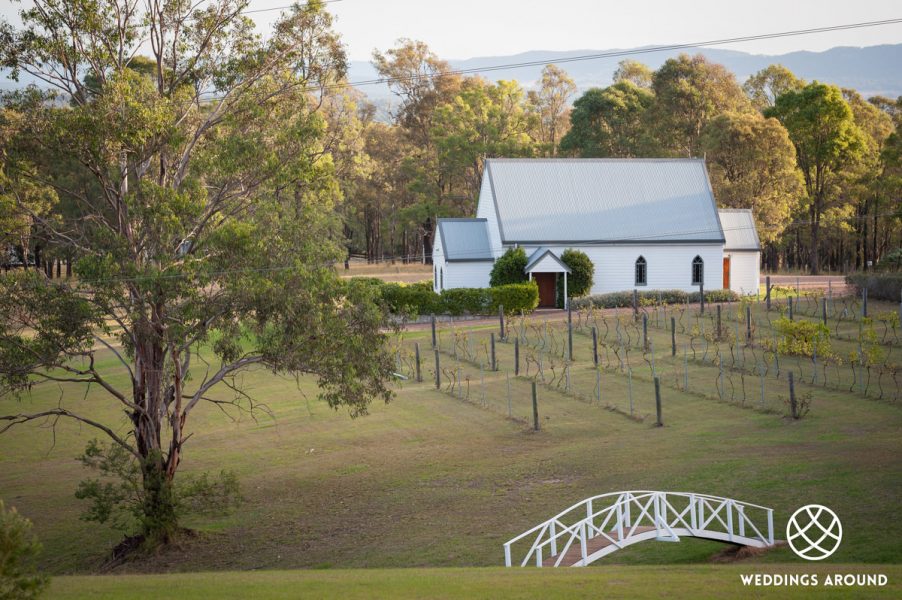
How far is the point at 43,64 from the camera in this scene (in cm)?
2047

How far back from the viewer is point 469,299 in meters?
48.1

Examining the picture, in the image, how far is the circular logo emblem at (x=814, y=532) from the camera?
1617cm

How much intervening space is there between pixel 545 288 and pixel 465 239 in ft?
19.3

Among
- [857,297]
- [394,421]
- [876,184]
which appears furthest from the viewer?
[876,184]

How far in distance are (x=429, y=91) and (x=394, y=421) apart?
6237cm

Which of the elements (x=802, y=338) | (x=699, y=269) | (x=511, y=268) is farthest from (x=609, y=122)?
(x=802, y=338)

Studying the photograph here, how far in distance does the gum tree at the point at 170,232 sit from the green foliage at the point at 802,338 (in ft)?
63.3

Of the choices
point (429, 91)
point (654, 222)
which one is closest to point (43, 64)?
point (654, 222)

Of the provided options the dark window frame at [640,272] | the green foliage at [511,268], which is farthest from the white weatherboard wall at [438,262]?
the dark window frame at [640,272]

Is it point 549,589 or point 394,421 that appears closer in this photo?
point 549,589

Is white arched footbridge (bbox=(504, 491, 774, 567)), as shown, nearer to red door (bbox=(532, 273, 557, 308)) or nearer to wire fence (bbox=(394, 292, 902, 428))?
wire fence (bbox=(394, 292, 902, 428))

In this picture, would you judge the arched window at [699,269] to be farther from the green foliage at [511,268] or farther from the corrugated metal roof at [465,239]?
the corrugated metal roof at [465,239]

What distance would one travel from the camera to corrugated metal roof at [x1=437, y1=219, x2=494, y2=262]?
53438 millimetres

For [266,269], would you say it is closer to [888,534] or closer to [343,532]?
[343,532]
